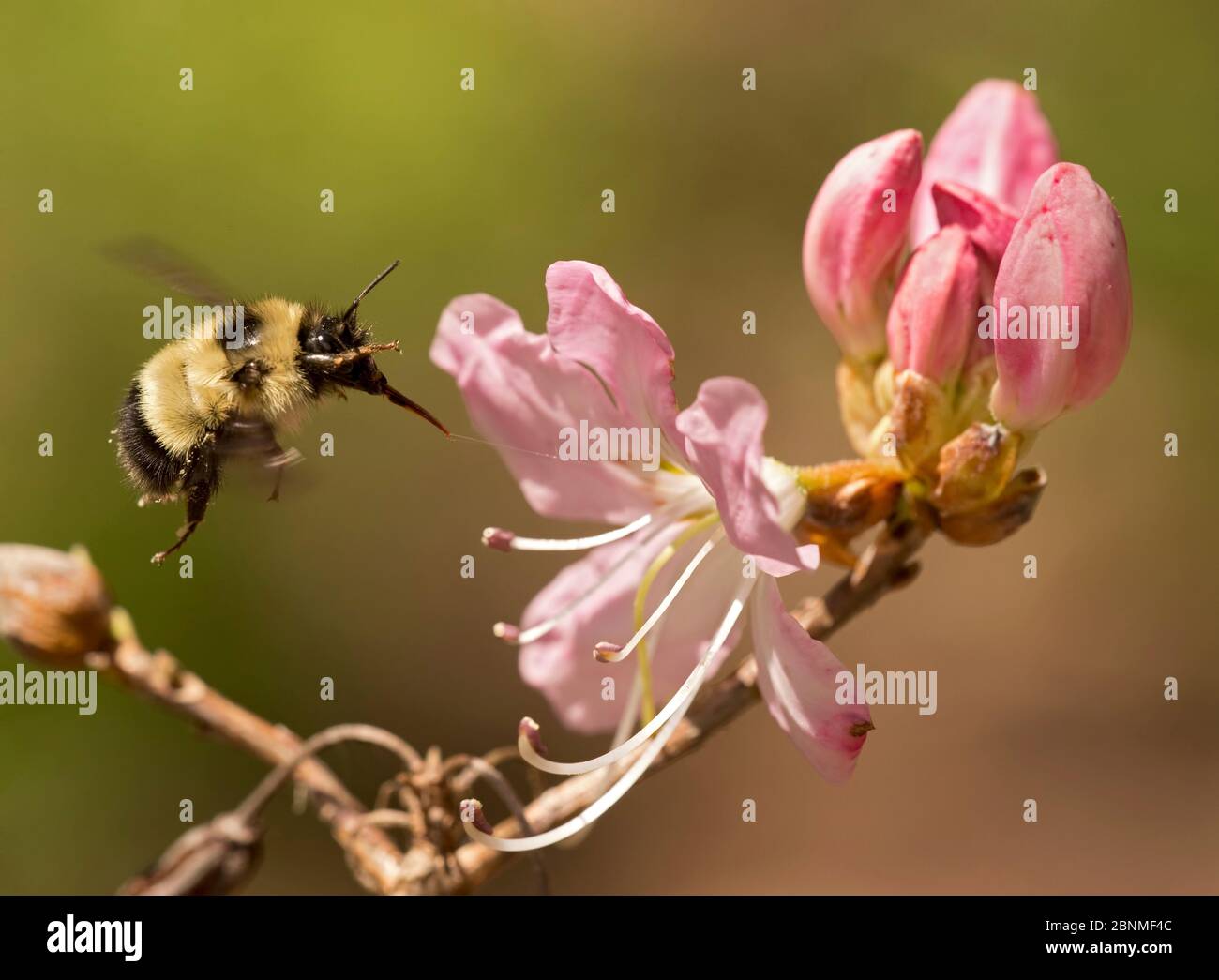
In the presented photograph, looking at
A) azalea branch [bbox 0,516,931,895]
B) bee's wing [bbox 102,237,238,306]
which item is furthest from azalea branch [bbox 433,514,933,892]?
bee's wing [bbox 102,237,238,306]

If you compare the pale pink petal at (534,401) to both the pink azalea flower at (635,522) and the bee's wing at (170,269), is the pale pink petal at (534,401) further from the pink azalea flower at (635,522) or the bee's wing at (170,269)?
the bee's wing at (170,269)

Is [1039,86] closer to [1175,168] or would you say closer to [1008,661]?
[1175,168]

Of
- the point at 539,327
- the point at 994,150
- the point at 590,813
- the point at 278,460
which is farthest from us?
the point at 539,327

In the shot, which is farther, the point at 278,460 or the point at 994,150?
the point at 994,150

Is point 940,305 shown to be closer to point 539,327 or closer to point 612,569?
point 612,569

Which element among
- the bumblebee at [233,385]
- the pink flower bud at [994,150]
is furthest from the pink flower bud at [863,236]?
the bumblebee at [233,385]

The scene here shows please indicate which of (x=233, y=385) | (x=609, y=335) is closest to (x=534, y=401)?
(x=609, y=335)
